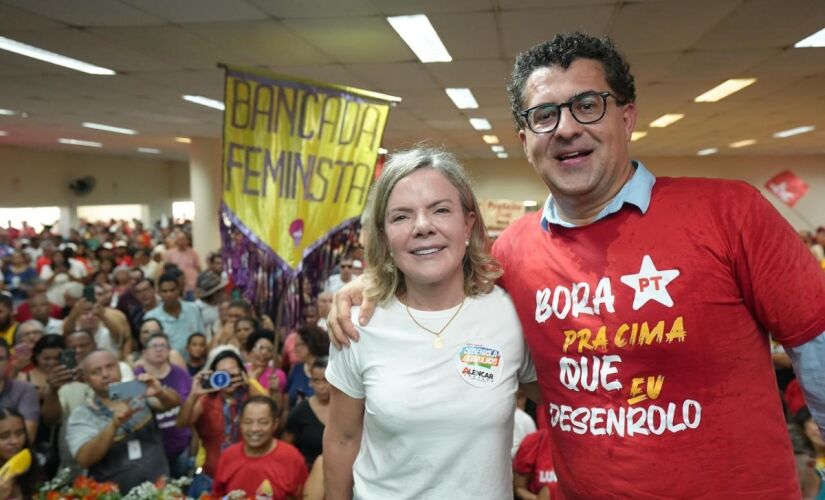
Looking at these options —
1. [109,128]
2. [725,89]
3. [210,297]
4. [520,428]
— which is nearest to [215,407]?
[520,428]

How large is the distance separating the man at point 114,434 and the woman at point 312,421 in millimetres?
689

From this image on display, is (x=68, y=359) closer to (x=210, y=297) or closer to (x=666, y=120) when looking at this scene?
(x=210, y=297)

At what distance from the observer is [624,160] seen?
145 centimetres

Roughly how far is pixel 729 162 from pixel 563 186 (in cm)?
1801

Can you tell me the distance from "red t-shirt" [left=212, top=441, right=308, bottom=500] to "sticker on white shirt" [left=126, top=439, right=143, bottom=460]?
47 centimetres

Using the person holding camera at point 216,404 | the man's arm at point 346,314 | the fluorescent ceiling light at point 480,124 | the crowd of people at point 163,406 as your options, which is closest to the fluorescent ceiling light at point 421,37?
the crowd of people at point 163,406

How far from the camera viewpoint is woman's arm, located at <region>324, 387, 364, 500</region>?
157 cm

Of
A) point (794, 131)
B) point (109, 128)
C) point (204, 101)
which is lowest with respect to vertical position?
point (109, 128)

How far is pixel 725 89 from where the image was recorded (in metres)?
6.81

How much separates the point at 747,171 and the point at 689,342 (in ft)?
59.4

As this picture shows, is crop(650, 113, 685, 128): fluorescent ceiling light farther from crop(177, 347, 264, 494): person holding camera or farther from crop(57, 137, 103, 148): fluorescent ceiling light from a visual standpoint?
crop(57, 137, 103, 148): fluorescent ceiling light

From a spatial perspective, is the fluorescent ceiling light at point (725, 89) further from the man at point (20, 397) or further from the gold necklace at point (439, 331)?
the man at point (20, 397)

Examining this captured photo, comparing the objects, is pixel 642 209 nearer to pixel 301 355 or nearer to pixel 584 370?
pixel 584 370

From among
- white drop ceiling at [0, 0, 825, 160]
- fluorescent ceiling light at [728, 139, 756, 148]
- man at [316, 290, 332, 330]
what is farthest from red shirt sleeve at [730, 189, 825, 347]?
fluorescent ceiling light at [728, 139, 756, 148]
